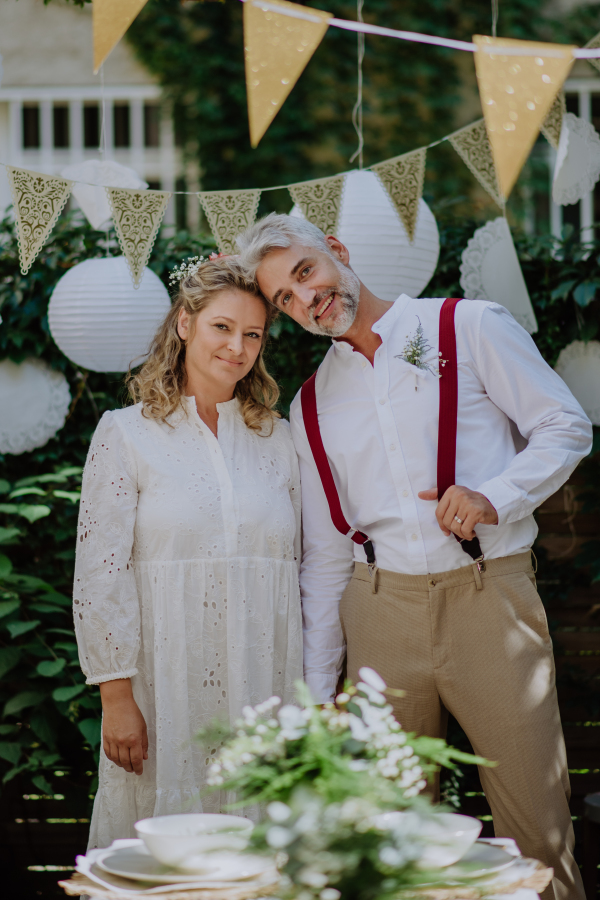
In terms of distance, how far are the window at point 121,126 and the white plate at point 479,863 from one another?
6083 millimetres

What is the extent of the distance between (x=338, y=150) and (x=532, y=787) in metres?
5.14

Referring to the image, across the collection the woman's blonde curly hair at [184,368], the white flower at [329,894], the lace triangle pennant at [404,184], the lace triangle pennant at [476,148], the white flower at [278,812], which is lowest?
the white flower at [329,894]

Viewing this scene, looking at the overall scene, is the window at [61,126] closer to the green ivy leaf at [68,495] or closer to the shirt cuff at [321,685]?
the green ivy leaf at [68,495]

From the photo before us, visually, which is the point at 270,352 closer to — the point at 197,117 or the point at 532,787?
the point at 532,787

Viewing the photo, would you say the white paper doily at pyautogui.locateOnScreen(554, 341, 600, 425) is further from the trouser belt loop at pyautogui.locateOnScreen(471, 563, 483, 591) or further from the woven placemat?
the woven placemat

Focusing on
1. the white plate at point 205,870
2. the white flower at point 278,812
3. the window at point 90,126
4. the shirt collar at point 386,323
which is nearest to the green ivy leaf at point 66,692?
the shirt collar at point 386,323

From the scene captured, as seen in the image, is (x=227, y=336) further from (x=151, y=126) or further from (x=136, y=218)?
(x=151, y=126)

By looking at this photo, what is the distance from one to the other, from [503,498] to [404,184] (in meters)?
1.02

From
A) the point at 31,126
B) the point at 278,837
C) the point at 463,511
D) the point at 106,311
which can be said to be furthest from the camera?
the point at 31,126

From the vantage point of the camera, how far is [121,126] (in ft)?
21.2

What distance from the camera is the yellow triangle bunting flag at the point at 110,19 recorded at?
2.04 metres

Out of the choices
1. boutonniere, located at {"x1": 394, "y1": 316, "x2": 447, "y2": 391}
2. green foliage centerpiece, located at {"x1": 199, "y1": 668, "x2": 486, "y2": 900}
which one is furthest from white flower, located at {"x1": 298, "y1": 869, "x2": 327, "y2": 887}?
boutonniere, located at {"x1": 394, "y1": 316, "x2": 447, "y2": 391}

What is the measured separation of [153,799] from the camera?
1915 mm

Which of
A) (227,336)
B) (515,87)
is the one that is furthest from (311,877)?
(515,87)
